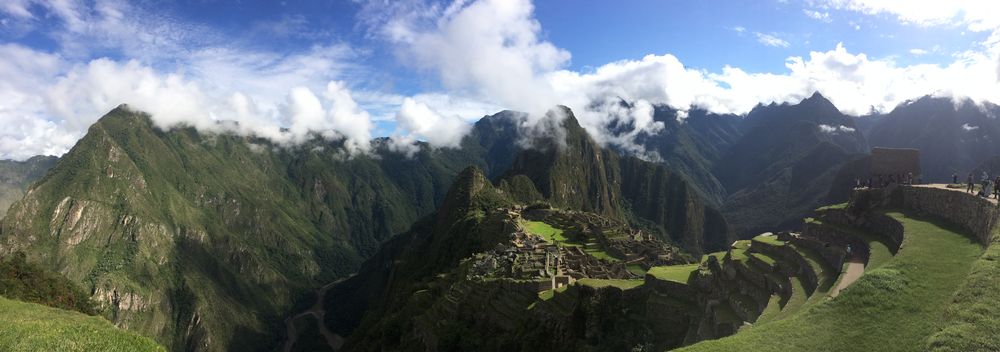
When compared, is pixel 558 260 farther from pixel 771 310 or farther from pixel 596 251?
pixel 771 310

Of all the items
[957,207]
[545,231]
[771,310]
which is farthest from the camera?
[545,231]

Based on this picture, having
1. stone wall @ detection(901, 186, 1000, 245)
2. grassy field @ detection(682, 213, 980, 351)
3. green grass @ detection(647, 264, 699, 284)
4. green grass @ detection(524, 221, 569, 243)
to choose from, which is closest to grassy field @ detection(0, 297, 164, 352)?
grassy field @ detection(682, 213, 980, 351)

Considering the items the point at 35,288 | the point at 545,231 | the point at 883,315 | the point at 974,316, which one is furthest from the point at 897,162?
the point at 35,288

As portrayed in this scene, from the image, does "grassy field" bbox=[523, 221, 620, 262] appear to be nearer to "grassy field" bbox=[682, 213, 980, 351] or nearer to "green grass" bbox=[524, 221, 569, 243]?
"green grass" bbox=[524, 221, 569, 243]

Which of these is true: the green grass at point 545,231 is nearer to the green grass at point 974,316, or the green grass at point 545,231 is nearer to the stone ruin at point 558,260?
the stone ruin at point 558,260

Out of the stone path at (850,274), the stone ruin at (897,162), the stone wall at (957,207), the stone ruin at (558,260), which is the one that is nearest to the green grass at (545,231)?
the stone ruin at (558,260)

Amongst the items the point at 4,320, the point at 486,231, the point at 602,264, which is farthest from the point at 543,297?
the point at 486,231

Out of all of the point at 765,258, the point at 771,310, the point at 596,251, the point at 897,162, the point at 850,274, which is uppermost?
the point at 897,162
